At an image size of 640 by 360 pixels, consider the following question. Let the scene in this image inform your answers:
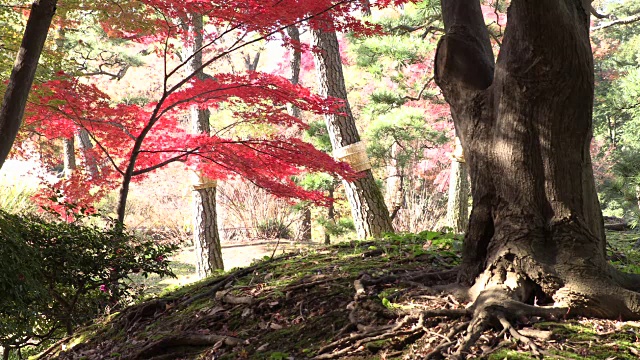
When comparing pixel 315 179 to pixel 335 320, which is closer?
pixel 335 320

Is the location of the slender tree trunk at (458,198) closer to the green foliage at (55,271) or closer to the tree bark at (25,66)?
the green foliage at (55,271)

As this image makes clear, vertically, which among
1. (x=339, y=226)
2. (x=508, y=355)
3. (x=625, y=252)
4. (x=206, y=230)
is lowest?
(x=508, y=355)

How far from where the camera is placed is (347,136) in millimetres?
6129

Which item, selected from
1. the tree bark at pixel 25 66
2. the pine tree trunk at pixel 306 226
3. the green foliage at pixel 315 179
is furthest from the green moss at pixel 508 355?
the pine tree trunk at pixel 306 226

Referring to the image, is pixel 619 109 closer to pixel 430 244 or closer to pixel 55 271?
pixel 430 244

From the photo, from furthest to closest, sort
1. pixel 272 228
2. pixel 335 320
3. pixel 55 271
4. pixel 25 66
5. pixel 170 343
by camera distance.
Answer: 1. pixel 272 228
2. pixel 55 271
3. pixel 25 66
4. pixel 170 343
5. pixel 335 320

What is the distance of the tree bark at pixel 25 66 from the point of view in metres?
3.32

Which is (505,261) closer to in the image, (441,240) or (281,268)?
(441,240)

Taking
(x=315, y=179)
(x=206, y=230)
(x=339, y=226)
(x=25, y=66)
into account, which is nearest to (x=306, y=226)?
(x=339, y=226)

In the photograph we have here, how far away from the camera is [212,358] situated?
2.74 m

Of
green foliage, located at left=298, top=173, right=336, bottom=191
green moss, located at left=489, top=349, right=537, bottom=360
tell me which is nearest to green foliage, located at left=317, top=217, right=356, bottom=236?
green foliage, located at left=298, top=173, right=336, bottom=191

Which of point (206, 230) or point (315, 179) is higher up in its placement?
point (315, 179)

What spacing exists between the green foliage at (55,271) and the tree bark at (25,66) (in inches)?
22.7

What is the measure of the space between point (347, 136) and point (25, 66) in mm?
3420
